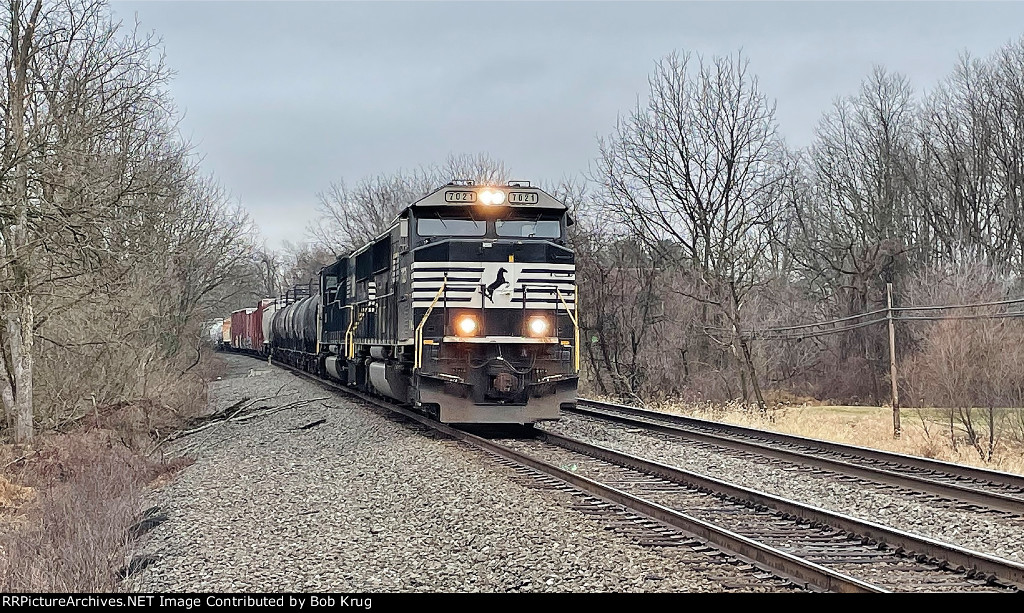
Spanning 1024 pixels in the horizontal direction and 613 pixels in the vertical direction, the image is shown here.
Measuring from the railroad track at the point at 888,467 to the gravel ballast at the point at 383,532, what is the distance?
372 centimetres

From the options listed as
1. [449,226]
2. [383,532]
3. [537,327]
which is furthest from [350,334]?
[383,532]

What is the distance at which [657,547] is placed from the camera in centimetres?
683

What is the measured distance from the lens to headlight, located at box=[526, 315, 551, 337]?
13641 mm

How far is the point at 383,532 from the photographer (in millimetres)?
7605

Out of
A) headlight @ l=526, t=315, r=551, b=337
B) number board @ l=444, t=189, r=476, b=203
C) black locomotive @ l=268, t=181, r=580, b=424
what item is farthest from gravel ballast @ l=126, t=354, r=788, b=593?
number board @ l=444, t=189, r=476, b=203

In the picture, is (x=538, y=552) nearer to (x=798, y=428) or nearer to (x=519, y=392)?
(x=519, y=392)

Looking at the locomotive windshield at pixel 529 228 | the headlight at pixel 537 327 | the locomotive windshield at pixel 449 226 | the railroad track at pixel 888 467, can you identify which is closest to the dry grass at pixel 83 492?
the locomotive windshield at pixel 449 226

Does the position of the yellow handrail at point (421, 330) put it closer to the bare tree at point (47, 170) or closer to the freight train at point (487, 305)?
the freight train at point (487, 305)

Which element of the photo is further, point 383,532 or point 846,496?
point 846,496

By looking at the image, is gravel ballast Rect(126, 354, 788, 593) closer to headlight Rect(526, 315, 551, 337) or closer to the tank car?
the tank car

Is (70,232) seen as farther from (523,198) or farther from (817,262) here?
(817,262)

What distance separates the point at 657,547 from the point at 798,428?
1202cm

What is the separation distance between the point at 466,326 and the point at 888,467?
6.11 meters

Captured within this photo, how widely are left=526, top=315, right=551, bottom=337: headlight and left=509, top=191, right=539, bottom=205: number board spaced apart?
73.8 inches
